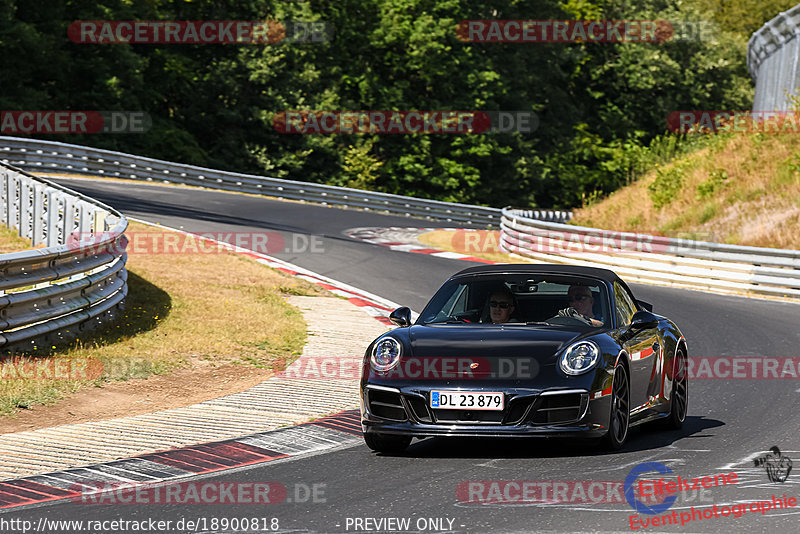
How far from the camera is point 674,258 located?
24.1 meters

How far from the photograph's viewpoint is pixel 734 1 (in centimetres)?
9869

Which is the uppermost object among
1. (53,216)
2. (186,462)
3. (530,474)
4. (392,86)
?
(392,86)

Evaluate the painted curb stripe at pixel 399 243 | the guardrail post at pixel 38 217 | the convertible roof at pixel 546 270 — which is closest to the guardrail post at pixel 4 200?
the guardrail post at pixel 38 217

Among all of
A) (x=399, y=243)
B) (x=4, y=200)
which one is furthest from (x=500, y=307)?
(x=399, y=243)

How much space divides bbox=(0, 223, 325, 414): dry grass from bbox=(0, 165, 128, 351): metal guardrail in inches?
9.9

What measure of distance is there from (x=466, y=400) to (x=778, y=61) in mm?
31407

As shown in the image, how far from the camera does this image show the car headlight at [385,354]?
8.09 m

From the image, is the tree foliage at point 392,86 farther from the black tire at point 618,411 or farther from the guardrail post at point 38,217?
the black tire at point 618,411

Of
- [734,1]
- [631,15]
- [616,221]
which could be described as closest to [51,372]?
[616,221]

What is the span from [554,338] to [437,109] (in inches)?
1938

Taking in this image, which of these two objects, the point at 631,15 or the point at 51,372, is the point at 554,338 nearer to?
the point at 51,372

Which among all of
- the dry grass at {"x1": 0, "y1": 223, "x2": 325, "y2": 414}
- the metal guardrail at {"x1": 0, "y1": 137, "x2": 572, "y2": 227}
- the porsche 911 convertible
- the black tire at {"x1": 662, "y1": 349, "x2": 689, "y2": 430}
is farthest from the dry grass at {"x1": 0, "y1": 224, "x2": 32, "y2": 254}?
the metal guardrail at {"x1": 0, "y1": 137, "x2": 572, "y2": 227}

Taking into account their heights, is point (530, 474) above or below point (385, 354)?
below

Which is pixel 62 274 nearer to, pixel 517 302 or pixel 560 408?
pixel 517 302
